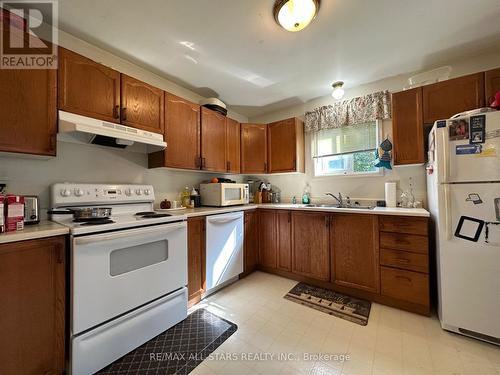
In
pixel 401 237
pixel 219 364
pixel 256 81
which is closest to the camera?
pixel 219 364

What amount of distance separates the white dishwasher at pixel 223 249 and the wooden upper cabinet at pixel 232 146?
2.41ft

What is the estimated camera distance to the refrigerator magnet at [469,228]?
4.72ft

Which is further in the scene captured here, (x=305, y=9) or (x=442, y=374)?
(x=305, y=9)

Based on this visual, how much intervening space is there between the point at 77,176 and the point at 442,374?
292cm

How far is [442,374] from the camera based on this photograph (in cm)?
121

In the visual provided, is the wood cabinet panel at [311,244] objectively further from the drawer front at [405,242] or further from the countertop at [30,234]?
the countertop at [30,234]

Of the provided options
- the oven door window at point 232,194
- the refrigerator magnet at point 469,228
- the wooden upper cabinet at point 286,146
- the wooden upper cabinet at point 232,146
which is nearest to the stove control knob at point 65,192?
the oven door window at point 232,194

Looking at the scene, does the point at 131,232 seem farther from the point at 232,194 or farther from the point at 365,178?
the point at 365,178

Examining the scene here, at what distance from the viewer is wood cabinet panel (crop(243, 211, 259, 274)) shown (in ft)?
8.53

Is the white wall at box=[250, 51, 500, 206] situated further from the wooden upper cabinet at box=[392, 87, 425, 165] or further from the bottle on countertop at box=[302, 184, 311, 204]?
the wooden upper cabinet at box=[392, 87, 425, 165]

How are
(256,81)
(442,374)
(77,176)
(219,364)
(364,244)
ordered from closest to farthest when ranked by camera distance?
(442,374)
(219,364)
(77,176)
(364,244)
(256,81)

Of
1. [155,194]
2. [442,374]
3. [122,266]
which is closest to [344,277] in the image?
[442,374]

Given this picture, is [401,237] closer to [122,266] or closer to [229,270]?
[229,270]

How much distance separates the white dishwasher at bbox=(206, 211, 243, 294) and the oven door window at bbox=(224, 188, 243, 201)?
10.1 inches
